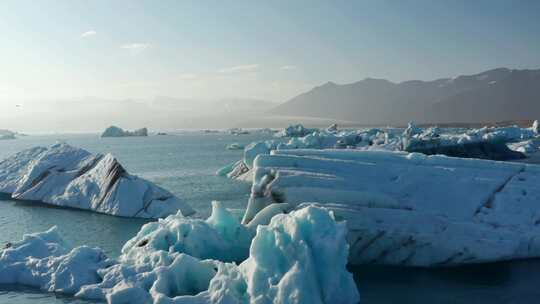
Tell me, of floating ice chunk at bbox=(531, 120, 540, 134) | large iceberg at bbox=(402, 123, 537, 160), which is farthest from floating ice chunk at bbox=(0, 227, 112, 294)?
floating ice chunk at bbox=(531, 120, 540, 134)

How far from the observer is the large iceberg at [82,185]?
2306cm

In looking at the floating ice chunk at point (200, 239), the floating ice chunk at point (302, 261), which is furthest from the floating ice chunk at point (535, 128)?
the floating ice chunk at point (302, 261)

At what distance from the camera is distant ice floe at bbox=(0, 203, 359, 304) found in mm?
10672

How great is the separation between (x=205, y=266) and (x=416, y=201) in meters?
6.49

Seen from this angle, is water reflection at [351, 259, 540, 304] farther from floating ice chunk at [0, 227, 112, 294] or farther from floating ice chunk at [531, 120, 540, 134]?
floating ice chunk at [531, 120, 540, 134]

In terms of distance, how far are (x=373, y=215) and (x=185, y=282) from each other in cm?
569

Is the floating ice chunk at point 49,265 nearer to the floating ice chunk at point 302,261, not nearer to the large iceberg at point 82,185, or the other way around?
the floating ice chunk at point 302,261

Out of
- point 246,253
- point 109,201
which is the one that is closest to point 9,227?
point 109,201

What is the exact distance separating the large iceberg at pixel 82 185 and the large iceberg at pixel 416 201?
8.38m

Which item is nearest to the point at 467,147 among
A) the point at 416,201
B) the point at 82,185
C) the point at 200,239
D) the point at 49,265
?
the point at 416,201

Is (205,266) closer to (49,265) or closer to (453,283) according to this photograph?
(49,265)

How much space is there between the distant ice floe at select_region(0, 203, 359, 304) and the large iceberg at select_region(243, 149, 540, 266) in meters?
2.36

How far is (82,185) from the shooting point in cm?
2577

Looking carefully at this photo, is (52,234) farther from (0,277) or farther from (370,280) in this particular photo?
(370,280)
